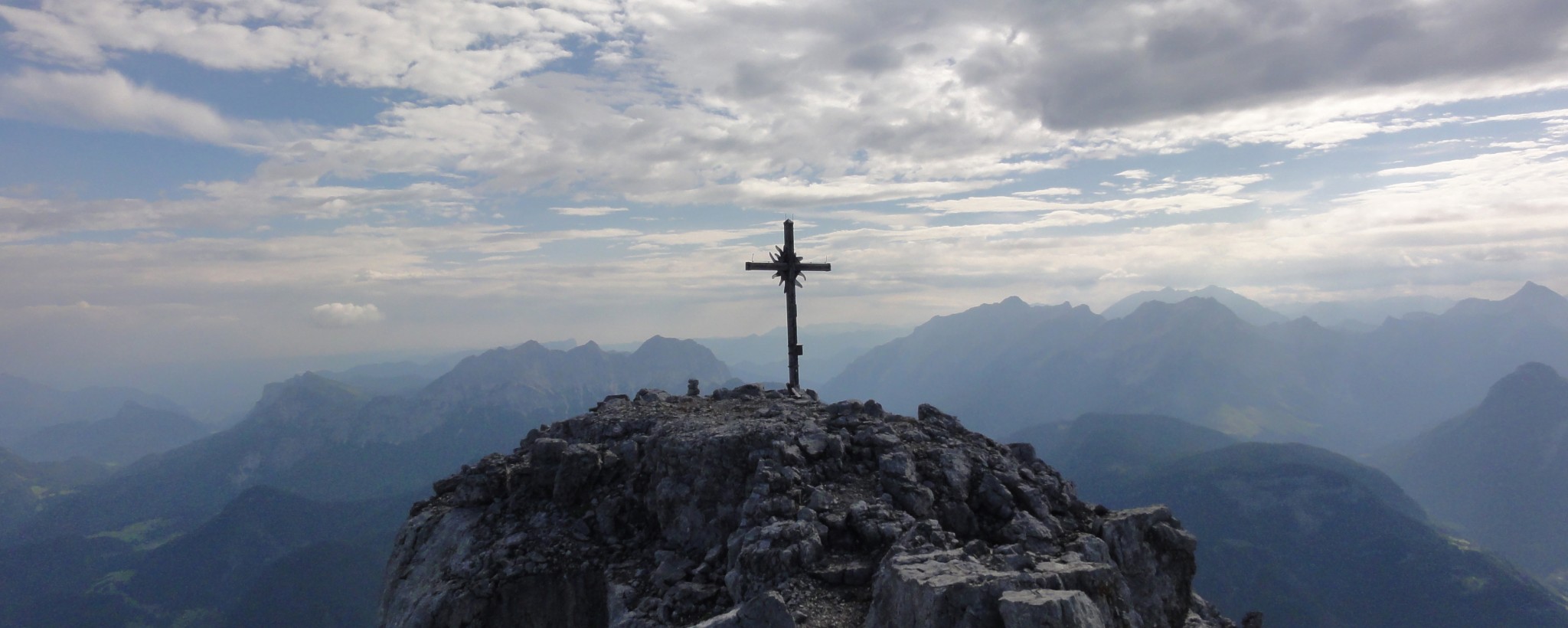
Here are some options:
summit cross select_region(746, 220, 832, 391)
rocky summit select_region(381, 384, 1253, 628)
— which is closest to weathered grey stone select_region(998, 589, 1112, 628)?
rocky summit select_region(381, 384, 1253, 628)

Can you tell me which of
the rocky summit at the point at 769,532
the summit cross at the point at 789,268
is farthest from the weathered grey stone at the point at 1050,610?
the summit cross at the point at 789,268

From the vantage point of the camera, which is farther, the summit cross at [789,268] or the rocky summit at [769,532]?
the summit cross at [789,268]

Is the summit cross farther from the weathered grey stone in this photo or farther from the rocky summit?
the weathered grey stone

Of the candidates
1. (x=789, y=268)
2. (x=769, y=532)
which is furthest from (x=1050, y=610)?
(x=789, y=268)

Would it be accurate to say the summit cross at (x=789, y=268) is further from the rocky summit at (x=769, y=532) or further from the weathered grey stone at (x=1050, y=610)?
the weathered grey stone at (x=1050, y=610)

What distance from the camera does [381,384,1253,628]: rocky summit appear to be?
55.3 ft

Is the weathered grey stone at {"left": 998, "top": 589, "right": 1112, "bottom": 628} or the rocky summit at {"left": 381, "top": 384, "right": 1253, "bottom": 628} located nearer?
the weathered grey stone at {"left": 998, "top": 589, "right": 1112, "bottom": 628}

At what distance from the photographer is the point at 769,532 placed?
19172 mm

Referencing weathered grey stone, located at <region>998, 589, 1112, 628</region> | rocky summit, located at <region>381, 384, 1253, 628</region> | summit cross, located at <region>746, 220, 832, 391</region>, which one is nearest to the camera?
weathered grey stone, located at <region>998, 589, 1112, 628</region>

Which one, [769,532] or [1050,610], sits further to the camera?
[769,532]

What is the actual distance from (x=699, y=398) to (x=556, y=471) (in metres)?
7.90

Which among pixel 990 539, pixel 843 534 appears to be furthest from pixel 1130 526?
pixel 843 534

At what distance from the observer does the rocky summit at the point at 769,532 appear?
16.8 meters

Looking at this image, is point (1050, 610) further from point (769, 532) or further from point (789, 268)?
point (789, 268)
